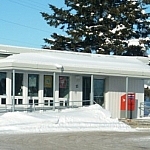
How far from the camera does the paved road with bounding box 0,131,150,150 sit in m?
14.5

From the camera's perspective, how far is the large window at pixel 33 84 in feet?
81.3

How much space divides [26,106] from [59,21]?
92.7 ft

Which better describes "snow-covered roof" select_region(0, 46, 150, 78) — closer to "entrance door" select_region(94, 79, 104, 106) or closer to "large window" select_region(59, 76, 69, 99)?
"large window" select_region(59, 76, 69, 99)

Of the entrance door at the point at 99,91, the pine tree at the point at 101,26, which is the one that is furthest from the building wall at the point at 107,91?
the pine tree at the point at 101,26

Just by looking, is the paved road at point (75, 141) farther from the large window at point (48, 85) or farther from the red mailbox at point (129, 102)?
the red mailbox at point (129, 102)

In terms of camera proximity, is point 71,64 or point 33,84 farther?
point 71,64

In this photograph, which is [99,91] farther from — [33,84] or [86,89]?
[33,84]

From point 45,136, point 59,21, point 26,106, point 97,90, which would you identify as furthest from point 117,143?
point 59,21

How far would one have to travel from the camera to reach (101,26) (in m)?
49.3

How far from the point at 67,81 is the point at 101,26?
2390 centimetres

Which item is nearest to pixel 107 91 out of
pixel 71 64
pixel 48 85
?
pixel 71 64

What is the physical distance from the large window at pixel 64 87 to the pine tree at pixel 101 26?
22211mm

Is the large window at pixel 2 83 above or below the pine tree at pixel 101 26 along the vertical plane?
below

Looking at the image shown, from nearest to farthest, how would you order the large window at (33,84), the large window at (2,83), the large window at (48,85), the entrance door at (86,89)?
the large window at (2,83) → the large window at (33,84) → the large window at (48,85) → the entrance door at (86,89)
